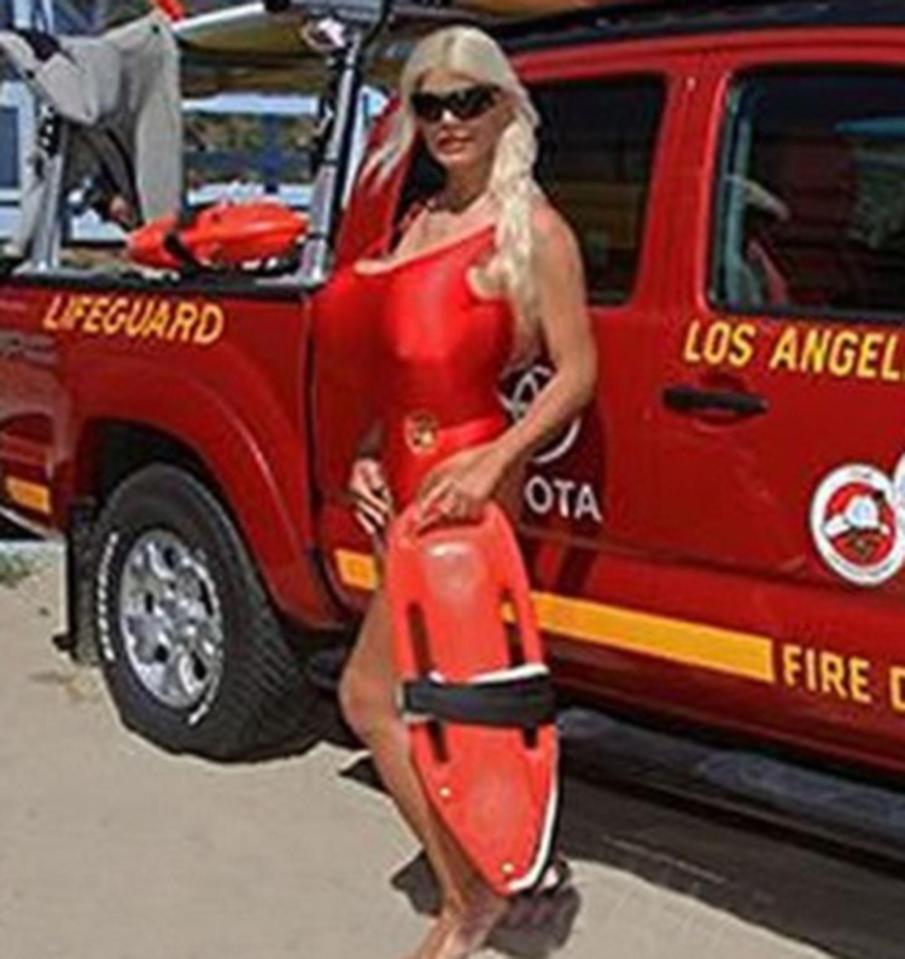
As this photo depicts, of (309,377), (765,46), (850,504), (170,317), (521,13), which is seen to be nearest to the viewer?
(850,504)

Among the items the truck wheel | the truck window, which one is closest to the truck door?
the truck window

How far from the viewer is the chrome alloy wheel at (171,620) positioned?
19.1 feet

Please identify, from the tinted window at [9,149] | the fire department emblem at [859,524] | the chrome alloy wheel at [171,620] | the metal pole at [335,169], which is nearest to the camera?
the fire department emblem at [859,524]

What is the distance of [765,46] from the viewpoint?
14.3 feet

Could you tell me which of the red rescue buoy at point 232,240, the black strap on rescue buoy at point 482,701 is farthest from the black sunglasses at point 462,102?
the red rescue buoy at point 232,240

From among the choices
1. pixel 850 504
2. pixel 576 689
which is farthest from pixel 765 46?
pixel 576 689

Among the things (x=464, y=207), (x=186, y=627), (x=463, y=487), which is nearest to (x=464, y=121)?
(x=464, y=207)

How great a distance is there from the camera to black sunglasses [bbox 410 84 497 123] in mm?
4121

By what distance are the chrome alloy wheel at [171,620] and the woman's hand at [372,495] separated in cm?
137

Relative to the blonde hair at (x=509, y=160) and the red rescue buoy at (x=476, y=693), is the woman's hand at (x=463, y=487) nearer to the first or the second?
the red rescue buoy at (x=476, y=693)

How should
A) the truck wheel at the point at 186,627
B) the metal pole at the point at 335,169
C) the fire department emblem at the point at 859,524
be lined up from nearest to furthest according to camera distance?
the fire department emblem at the point at 859,524, the metal pole at the point at 335,169, the truck wheel at the point at 186,627

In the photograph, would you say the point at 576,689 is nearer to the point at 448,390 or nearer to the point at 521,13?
the point at 448,390

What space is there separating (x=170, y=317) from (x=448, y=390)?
72.9 inches

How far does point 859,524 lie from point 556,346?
627mm
